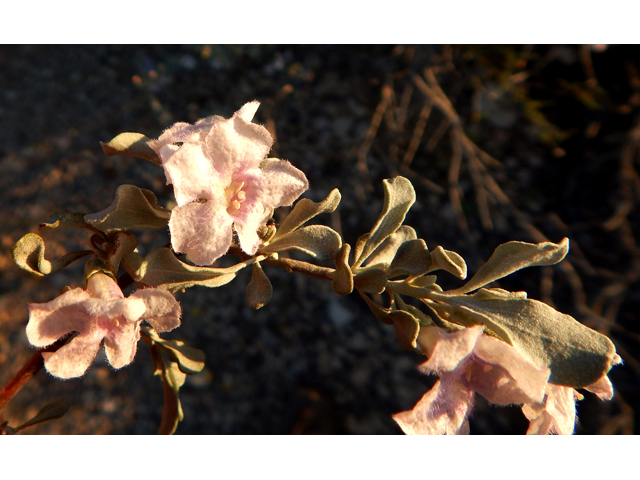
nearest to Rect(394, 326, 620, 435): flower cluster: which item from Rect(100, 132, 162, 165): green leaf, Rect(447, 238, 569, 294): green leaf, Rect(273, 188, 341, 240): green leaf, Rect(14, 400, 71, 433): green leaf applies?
Rect(447, 238, 569, 294): green leaf

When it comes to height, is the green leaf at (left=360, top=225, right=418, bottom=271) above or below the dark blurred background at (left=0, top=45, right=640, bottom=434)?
above

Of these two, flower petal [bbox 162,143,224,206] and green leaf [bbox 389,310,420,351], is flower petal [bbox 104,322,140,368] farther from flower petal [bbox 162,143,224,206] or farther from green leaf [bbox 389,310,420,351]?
green leaf [bbox 389,310,420,351]

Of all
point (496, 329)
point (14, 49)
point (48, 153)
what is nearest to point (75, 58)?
point (14, 49)

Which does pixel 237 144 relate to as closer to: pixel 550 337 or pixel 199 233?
pixel 199 233

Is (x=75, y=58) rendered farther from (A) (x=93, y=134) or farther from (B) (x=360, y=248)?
(B) (x=360, y=248)

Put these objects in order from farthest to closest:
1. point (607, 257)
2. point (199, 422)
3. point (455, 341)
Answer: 1. point (607, 257)
2. point (199, 422)
3. point (455, 341)

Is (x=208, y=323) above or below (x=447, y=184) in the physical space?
below

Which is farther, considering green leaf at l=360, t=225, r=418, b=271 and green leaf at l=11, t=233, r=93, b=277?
green leaf at l=360, t=225, r=418, b=271
